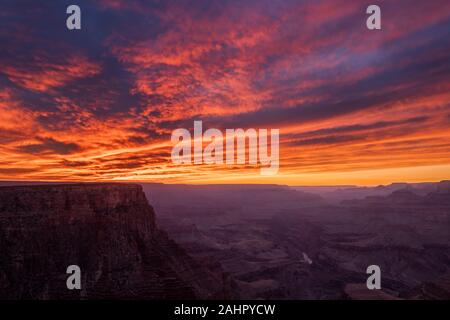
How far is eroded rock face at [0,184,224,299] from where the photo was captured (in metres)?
33.3

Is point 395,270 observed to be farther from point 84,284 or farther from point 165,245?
point 84,284

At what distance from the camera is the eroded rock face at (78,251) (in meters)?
33.3

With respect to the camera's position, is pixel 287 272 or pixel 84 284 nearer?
pixel 84 284

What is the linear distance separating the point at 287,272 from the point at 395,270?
32.6m

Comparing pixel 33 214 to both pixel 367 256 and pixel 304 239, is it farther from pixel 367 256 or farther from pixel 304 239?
pixel 304 239

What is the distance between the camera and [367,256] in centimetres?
10975

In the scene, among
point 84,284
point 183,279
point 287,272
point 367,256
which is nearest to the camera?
point 84,284

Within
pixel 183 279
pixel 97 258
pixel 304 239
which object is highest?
pixel 97 258

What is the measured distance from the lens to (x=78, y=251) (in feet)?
119

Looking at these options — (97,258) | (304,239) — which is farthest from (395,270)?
(97,258)
